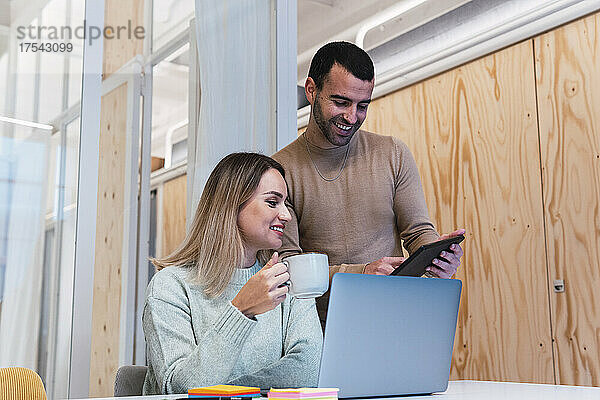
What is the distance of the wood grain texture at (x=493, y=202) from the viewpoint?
9.61 feet

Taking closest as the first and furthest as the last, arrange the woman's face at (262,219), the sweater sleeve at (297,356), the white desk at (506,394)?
the white desk at (506,394)
the sweater sleeve at (297,356)
the woman's face at (262,219)

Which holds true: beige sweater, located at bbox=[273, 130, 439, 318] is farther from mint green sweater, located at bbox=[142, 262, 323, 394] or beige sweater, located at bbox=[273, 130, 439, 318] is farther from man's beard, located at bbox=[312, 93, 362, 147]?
mint green sweater, located at bbox=[142, 262, 323, 394]

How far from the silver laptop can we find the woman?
0.18 m

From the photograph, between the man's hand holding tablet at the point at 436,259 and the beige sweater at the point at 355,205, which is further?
the beige sweater at the point at 355,205

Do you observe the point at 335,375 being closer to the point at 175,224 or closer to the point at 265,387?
the point at 265,387

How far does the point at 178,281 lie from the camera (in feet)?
4.42

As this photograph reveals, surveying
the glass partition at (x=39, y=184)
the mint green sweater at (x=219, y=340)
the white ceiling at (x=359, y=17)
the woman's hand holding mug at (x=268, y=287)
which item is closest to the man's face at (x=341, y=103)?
the mint green sweater at (x=219, y=340)

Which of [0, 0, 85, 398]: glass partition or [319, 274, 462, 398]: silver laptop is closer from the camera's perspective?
[319, 274, 462, 398]: silver laptop

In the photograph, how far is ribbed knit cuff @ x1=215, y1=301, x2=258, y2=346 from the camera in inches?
44.9

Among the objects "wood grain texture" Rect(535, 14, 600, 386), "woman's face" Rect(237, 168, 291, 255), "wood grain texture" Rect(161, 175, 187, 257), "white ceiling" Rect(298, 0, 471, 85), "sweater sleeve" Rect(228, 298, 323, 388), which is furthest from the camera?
"white ceiling" Rect(298, 0, 471, 85)

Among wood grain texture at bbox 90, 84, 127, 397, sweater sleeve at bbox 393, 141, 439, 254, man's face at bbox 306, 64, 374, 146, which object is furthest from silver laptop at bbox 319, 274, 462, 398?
wood grain texture at bbox 90, 84, 127, 397

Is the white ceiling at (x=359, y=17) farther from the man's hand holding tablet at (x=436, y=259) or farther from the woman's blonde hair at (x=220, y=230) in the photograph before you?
the man's hand holding tablet at (x=436, y=259)

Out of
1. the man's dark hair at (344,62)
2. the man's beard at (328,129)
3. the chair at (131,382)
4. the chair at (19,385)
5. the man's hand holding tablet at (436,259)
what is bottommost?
the chair at (131,382)

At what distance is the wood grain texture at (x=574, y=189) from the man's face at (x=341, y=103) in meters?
1.48
